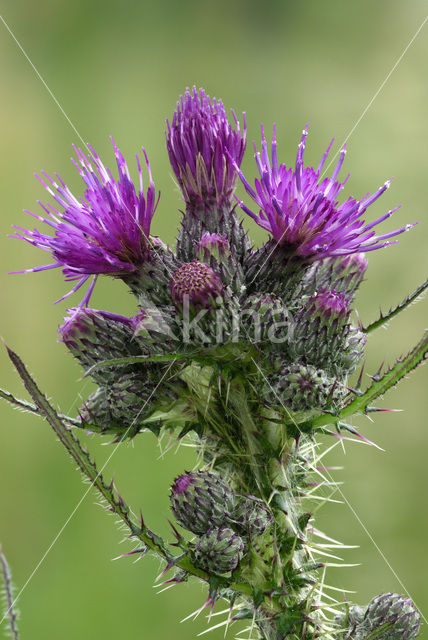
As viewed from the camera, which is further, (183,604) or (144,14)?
(144,14)

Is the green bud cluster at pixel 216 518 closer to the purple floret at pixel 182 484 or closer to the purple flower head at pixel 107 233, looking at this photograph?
the purple floret at pixel 182 484

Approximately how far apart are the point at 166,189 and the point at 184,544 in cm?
382

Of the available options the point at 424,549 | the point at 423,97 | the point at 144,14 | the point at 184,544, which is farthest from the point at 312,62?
the point at 184,544

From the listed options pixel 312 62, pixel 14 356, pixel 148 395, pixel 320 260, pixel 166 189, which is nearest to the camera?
pixel 14 356

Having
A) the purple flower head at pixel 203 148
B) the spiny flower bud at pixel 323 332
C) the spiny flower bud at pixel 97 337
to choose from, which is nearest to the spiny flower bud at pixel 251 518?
the spiny flower bud at pixel 323 332

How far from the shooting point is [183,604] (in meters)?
3.84

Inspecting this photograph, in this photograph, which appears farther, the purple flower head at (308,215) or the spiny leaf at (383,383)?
the purple flower head at (308,215)

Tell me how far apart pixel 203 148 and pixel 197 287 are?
1.71 ft

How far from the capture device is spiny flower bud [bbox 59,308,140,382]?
1924mm

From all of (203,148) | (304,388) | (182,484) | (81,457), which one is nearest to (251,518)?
(182,484)

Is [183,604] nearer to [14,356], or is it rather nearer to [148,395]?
[148,395]

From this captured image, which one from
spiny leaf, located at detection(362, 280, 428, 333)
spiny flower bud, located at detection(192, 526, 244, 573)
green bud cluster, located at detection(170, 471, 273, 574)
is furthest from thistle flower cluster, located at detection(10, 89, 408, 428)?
spiny flower bud, located at detection(192, 526, 244, 573)

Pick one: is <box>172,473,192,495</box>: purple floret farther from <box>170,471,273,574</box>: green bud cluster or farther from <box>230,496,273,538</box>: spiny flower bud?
<box>230,496,273,538</box>: spiny flower bud

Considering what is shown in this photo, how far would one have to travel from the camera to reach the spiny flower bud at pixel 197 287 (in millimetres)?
1721
